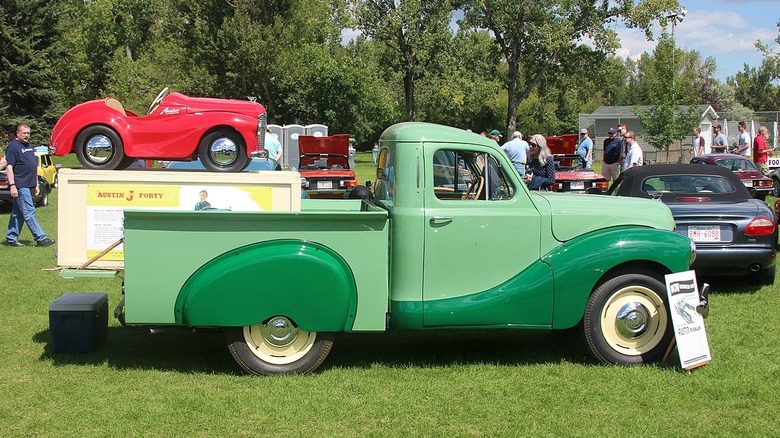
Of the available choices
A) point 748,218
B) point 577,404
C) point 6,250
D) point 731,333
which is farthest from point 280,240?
point 6,250

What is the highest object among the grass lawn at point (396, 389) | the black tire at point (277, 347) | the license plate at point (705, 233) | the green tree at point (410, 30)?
the green tree at point (410, 30)

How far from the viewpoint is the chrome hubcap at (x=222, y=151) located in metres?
6.61

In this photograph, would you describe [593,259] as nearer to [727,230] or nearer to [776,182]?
[727,230]

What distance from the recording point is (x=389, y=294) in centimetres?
587

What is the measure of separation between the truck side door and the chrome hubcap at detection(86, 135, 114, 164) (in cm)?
274

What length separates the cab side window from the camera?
6.03 metres

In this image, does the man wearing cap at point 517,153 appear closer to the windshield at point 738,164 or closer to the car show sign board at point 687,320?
the windshield at point 738,164

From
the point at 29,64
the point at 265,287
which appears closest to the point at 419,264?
the point at 265,287

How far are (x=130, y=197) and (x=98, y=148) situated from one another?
580mm

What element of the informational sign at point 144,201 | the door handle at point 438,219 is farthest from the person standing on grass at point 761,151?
the informational sign at point 144,201

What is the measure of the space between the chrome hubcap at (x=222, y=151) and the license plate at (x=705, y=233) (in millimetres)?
5155

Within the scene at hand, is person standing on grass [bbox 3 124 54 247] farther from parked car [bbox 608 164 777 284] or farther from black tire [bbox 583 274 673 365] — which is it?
black tire [bbox 583 274 673 365]

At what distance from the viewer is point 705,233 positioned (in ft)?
27.9

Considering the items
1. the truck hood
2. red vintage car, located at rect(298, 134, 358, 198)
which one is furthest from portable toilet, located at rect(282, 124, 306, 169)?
the truck hood
